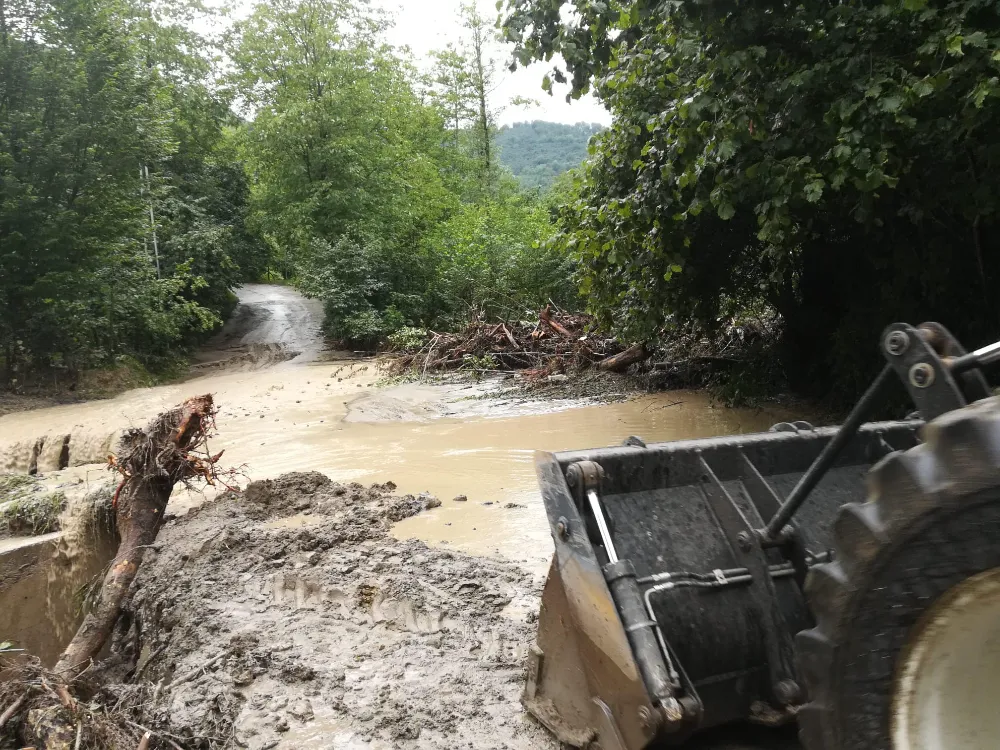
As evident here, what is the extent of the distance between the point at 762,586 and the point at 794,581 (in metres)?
0.11

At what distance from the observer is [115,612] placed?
15.6 ft

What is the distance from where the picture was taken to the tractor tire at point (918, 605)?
4.42ft

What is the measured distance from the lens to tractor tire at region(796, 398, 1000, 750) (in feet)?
4.42

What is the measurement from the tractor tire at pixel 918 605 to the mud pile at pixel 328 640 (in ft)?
4.13

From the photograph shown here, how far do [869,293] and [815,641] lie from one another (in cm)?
757

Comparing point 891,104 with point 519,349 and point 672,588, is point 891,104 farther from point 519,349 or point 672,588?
point 519,349

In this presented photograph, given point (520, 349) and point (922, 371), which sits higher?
point (922, 371)

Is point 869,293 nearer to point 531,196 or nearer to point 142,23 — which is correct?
point 142,23

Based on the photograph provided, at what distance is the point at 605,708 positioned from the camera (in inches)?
82.1

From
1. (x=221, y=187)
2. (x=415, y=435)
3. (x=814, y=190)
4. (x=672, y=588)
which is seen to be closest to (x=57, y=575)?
(x=415, y=435)

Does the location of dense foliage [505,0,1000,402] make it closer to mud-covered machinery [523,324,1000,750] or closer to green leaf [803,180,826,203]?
green leaf [803,180,826,203]

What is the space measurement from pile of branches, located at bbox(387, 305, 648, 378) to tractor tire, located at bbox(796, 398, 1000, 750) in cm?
1149

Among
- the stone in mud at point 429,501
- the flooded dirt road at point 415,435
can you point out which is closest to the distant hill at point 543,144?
the flooded dirt road at point 415,435

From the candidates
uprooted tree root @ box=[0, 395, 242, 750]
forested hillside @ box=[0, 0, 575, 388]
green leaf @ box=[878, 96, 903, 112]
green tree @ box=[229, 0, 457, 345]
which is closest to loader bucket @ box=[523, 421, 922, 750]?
uprooted tree root @ box=[0, 395, 242, 750]
